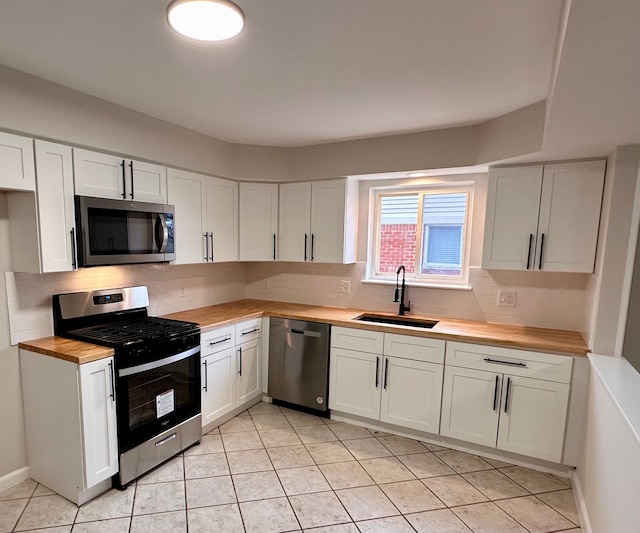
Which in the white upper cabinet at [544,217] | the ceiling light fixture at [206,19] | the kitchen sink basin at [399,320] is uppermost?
the ceiling light fixture at [206,19]

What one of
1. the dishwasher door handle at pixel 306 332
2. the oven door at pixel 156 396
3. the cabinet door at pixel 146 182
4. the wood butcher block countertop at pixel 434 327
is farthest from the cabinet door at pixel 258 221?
the oven door at pixel 156 396

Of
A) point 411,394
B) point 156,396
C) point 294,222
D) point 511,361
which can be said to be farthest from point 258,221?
point 511,361

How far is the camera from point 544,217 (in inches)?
102

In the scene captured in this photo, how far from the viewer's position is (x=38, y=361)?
2191 mm

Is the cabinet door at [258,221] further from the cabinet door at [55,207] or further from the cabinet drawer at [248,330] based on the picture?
the cabinet door at [55,207]

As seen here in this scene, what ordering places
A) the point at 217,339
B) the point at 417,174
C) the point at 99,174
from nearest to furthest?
the point at 99,174 < the point at 217,339 < the point at 417,174

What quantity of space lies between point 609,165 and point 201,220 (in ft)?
10.1

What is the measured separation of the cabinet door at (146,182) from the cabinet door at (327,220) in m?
1.35

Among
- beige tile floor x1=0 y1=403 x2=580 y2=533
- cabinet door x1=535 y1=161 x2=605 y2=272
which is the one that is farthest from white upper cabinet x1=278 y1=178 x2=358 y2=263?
beige tile floor x1=0 y1=403 x2=580 y2=533

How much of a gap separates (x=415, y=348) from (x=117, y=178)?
2.52 m

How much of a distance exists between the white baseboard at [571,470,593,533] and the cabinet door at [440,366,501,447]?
1.64 ft

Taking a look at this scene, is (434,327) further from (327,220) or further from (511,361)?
(327,220)

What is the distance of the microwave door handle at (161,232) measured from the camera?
2.71m

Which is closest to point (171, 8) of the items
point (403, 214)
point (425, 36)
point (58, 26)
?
point (58, 26)
